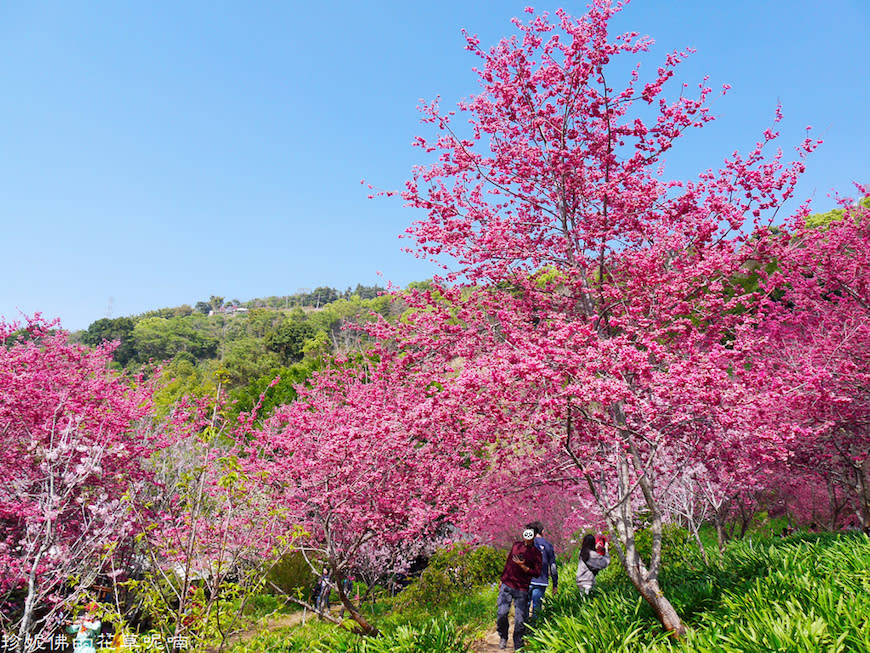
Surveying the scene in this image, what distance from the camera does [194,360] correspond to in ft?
288

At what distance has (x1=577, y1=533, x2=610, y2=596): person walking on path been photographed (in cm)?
839

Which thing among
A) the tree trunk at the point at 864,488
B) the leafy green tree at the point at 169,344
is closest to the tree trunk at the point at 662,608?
the tree trunk at the point at 864,488

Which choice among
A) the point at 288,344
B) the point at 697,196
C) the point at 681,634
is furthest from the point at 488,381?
the point at 288,344

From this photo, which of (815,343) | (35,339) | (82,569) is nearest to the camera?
(82,569)

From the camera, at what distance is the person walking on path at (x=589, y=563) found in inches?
330

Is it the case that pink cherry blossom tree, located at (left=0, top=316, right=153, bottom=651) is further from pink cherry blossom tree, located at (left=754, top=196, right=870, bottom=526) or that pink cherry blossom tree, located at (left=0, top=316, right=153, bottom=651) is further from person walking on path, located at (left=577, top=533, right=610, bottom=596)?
pink cherry blossom tree, located at (left=754, top=196, right=870, bottom=526)

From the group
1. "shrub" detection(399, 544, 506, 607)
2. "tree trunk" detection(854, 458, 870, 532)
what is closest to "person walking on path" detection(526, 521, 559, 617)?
"shrub" detection(399, 544, 506, 607)

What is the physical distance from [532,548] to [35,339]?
11797mm

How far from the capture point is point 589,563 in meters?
8.45

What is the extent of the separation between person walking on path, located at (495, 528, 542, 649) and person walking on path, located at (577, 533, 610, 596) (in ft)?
5.02

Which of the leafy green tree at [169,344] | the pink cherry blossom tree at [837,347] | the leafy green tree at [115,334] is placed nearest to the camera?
the pink cherry blossom tree at [837,347]

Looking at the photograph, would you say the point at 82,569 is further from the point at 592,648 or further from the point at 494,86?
the point at 494,86

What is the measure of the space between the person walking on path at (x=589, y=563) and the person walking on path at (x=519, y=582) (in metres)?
1.53

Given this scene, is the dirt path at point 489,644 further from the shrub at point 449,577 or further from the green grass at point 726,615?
the shrub at point 449,577
